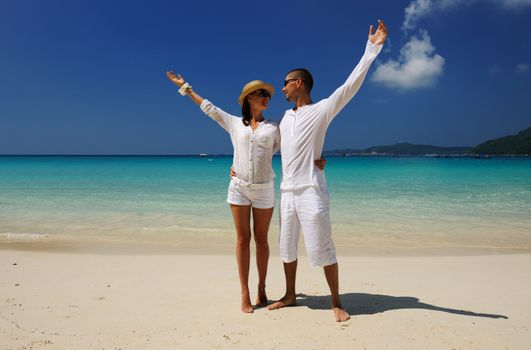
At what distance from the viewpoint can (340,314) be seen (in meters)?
3.53

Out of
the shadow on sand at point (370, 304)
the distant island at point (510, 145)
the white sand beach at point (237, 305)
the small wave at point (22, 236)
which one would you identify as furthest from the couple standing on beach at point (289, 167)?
the distant island at point (510, 145)

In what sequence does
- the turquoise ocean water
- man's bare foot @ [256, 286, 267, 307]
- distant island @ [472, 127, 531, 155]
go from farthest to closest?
distant island @ [472, 127, 531, 155], the turquoise ocean water, man's bare foot @ [256, 286, 267, 307]

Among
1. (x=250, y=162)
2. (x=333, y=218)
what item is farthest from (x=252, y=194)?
(x=333, y=218)

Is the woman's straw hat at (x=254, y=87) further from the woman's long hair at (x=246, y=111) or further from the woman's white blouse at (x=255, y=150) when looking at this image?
the woman's white blouse at (x=255, y=150)

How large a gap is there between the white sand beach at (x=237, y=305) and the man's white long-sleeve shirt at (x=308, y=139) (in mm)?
1309

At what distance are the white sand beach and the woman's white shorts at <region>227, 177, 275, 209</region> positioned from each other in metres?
1.08

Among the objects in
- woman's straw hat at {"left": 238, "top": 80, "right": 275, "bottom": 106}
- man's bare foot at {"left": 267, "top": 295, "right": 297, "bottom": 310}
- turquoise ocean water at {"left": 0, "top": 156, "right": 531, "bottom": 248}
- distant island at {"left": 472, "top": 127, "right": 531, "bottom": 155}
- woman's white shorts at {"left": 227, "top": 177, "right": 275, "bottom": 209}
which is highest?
distant island at {"left": 472, "top": 127, "right": 531, "bottom": 155}

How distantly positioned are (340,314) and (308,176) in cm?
132

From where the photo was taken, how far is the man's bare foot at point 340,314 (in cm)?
349

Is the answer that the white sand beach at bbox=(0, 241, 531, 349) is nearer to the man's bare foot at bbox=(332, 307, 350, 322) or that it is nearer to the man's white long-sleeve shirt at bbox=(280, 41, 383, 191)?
the man's bare foot at bbox=(332, 307, 350, 322)

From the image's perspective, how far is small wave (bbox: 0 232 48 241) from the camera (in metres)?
7.62

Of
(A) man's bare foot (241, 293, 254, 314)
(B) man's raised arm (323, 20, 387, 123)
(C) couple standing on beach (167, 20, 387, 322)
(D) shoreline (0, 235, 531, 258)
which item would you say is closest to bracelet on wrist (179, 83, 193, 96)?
(C) couple standing on beach (167, 20, 387, 322)

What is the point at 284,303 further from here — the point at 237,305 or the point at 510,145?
the point at 510,145

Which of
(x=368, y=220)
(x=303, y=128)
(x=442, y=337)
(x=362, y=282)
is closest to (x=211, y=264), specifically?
(x=362, y=282)
